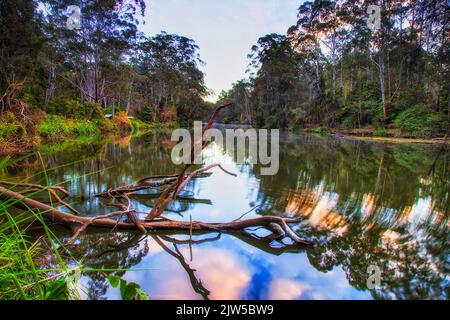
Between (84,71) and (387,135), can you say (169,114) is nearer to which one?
(84,71)

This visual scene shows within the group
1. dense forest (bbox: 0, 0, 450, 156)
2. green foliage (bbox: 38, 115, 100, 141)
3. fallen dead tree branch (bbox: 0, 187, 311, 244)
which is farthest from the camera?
green foliage (bbox: 38, 115, 100, 141)

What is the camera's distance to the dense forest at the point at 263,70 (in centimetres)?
1189

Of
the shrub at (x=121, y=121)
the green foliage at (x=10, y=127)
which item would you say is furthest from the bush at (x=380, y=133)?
the shrub at (x=121, y=121)

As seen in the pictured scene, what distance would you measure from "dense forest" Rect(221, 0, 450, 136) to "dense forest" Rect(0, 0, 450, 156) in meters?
0.10

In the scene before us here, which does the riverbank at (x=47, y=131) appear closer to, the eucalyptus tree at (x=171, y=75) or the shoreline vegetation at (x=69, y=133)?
the shoreline vegetation at (x=69, y=133)

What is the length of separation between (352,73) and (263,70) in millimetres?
10943

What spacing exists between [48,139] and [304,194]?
1465 centimetres

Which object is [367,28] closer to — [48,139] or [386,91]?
[386,91]

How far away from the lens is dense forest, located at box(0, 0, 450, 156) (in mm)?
11891

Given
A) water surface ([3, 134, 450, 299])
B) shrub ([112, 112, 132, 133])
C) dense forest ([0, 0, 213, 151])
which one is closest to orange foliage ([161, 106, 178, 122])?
dense forest ([0, 0, 213, 151])

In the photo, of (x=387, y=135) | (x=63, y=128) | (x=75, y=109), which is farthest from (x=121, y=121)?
(x=387, y=135)

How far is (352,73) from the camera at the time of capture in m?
30.6

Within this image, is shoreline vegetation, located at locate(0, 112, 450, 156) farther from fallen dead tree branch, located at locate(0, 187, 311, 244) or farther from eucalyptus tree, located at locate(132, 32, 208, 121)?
eucalyptus tree, located at locate(132, 32, 208, 121)
